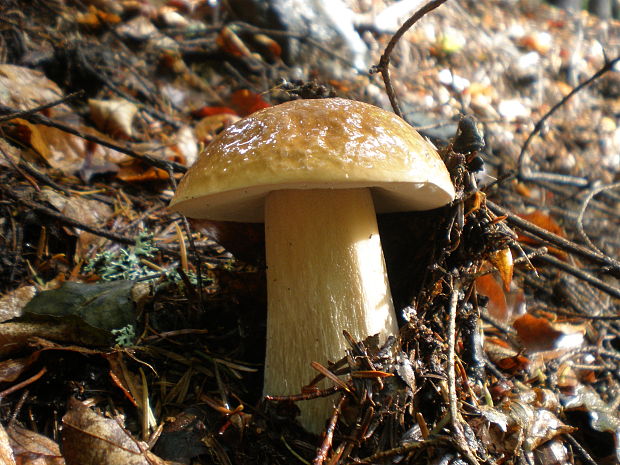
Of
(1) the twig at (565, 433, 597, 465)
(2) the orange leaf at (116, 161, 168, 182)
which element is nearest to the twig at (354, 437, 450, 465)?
(1) the twig at (565, 433, 597, 465)

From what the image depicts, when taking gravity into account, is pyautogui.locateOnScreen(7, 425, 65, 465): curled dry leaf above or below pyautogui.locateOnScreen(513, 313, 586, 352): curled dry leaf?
above

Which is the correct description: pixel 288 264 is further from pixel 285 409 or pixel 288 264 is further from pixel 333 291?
pixel 285 409

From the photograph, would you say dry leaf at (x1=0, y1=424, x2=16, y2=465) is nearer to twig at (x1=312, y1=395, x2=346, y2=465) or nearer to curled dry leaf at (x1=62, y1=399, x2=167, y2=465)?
curled dry leaf at (x1=62, y1=399, x2=167, y2=465)

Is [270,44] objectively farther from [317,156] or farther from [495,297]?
[317,156]

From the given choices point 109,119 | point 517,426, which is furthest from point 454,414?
point 109,119

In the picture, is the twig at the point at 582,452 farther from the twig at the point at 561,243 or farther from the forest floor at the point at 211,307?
the twig at the point at 561,243

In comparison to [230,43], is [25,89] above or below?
below

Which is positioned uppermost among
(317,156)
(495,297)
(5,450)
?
(317,156)
